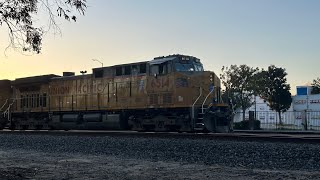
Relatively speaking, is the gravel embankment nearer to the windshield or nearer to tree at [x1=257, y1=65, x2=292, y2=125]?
the windshield

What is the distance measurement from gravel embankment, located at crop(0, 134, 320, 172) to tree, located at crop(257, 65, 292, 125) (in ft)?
154

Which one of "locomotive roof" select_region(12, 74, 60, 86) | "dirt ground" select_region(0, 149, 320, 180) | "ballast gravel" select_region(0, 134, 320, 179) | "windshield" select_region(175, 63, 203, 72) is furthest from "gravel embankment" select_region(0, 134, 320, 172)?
"locomotive roof" select_region(12, 74, 60, 86)

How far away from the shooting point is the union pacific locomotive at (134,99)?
17484 millimetres

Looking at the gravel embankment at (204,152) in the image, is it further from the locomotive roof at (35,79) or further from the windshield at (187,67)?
the locomotive roof at (35,79)

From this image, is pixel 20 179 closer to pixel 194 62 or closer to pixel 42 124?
pixel 194 62

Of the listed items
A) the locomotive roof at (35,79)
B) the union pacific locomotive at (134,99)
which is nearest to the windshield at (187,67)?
the union pacific locomotive at (134,99)

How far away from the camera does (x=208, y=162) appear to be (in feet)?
30.1

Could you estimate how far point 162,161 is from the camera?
31.3 ft

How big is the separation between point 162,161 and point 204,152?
67.0 inches

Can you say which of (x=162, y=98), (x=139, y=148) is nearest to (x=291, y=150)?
(x=139, y=148)

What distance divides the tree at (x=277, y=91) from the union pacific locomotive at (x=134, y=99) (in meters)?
40.0

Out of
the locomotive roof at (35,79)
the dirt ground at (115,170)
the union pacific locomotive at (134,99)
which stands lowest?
the dirt ground at (115,170)

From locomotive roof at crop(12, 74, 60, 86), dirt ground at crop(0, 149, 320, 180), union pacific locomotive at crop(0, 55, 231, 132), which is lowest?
dirt ground at crop(0, 149, 320, 180)

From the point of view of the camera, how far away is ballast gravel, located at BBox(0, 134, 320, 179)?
297 inches
